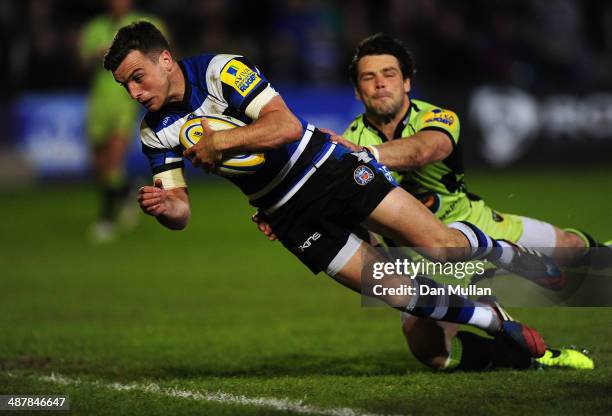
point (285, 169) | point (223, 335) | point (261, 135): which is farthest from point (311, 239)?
point (223, 335)

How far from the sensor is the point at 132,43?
18.3ft

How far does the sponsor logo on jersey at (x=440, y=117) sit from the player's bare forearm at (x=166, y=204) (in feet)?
5.14

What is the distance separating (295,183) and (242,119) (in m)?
0.46

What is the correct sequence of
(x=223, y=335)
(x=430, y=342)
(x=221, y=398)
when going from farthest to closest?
(x=223, y=335) < (x=430, y=342) < (x=221, y=398)

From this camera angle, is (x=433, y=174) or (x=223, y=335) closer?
(x=433, y=174)

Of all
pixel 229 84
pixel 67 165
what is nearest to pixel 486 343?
pixel 229 84

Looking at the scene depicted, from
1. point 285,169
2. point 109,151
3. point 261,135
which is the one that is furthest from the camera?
point 109,151

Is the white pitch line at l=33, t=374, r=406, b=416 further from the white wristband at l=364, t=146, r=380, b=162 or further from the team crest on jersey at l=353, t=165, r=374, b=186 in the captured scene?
the white wristband at l=364, t=146, r=380, b=162

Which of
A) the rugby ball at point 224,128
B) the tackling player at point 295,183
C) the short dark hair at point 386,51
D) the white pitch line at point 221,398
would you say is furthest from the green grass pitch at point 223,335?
the short dark hair at point 386,51

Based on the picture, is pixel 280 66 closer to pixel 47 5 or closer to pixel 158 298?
pixel 47 5

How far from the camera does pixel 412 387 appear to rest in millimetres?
5668

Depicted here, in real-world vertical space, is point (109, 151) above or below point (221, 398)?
above

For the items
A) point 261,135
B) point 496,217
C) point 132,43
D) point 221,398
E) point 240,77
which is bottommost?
point 221,398

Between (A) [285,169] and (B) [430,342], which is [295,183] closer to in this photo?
(A) [285,169]
